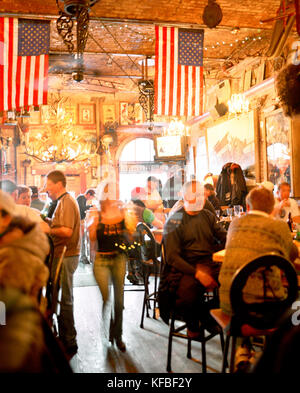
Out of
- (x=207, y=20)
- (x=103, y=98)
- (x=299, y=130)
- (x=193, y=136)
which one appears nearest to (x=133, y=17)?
(x=207, y=20)

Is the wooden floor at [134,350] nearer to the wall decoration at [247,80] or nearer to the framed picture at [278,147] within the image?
the framed picture at [278,147]

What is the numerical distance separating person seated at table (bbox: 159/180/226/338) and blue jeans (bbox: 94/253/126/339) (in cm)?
56

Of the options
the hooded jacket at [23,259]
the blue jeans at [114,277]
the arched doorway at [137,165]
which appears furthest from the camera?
the arched doorway at [137,165]

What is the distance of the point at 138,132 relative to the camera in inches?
627

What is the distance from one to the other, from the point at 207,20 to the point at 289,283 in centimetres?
394

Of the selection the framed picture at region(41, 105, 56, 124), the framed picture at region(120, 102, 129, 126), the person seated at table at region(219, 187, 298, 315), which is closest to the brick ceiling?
the framed picture at region(41, 105, 56, 124)

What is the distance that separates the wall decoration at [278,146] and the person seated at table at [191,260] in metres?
4.14

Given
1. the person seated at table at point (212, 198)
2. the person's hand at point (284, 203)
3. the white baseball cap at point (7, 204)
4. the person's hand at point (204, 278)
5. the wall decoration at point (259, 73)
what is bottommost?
the person's hand at point (204, 278)

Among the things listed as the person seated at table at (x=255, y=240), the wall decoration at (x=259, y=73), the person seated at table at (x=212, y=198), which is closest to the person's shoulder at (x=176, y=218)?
the person seated at table at (x=255, y=240)

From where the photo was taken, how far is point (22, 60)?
Answer: 477 cm

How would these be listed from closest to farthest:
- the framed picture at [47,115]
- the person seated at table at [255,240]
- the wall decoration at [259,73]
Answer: the person seated at table at [255,240], the wall decoration at [259,73], the framed picture at [47,115]

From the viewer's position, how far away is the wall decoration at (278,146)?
699 cm

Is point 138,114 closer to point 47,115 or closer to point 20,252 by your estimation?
point 47,115

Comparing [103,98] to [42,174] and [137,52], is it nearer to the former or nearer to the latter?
[42,174]
